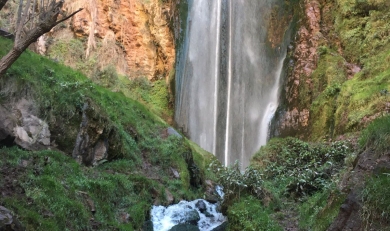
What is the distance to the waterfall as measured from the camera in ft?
74.7

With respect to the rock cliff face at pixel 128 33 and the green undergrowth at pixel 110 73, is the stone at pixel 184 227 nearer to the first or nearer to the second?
the green undergrowth at pixel 110 73

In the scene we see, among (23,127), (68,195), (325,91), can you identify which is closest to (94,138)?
(23,127)

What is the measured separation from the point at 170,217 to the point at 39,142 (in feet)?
12.4

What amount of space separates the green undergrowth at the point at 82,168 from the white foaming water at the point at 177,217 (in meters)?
0.34

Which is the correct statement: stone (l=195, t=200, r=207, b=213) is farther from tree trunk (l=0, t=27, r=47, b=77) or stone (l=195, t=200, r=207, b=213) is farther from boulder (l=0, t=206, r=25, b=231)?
tree trunk (l=0, t=27, r=47, b=77)

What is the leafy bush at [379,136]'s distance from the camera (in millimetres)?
5522

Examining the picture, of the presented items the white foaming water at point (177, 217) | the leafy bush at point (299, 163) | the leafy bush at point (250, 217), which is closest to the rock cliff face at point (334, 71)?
the leafy bush at point (299, 163)

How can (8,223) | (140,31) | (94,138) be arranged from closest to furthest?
(8,223), (94,138), (140,31)

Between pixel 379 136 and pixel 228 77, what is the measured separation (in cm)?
1954

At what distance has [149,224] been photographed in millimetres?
8969

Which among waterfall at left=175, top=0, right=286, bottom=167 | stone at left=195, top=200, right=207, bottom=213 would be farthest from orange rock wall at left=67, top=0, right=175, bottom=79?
stone at left=195, top=200, right=207, bottom=213

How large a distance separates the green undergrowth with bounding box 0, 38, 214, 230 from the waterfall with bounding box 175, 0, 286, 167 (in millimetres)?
8054

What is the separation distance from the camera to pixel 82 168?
9.13m

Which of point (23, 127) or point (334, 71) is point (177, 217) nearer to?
point (23, 127)
